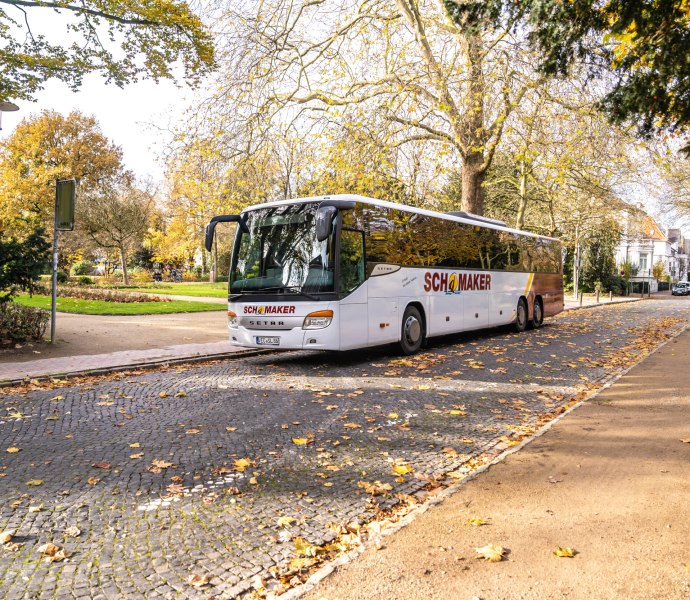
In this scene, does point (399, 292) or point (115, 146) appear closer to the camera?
point (399, 292)

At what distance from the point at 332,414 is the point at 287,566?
3642mm

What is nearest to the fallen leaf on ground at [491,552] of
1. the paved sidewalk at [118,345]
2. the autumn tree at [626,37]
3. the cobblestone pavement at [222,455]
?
the cobblestone pavement at [222,455]

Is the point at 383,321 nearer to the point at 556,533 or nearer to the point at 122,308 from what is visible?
the point at 556,533

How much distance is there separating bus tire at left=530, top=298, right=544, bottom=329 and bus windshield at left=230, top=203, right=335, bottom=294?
11.0 meters

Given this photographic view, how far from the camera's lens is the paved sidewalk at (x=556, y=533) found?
3.04 m

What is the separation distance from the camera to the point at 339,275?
10594 mm

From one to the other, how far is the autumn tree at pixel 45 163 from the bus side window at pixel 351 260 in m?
24.5

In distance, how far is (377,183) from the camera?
18266 mm

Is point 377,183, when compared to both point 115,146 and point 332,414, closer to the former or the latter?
point 332,414

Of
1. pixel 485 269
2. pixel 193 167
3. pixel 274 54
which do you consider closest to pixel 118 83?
pixel 193 167

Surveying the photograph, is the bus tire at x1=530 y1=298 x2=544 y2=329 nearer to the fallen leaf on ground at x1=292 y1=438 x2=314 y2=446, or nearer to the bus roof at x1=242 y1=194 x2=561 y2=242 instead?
the bus roof at x1=242 y1=194 x2=561 y2=242

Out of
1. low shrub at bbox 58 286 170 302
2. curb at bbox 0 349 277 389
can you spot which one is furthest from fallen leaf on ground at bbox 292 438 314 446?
low shrub at bbox 58 286 170 302

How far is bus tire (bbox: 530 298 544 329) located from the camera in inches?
765

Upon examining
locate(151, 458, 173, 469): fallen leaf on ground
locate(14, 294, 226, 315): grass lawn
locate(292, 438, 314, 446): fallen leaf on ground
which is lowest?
locate(151, 458, 173, 469): fallen leaf on ground
